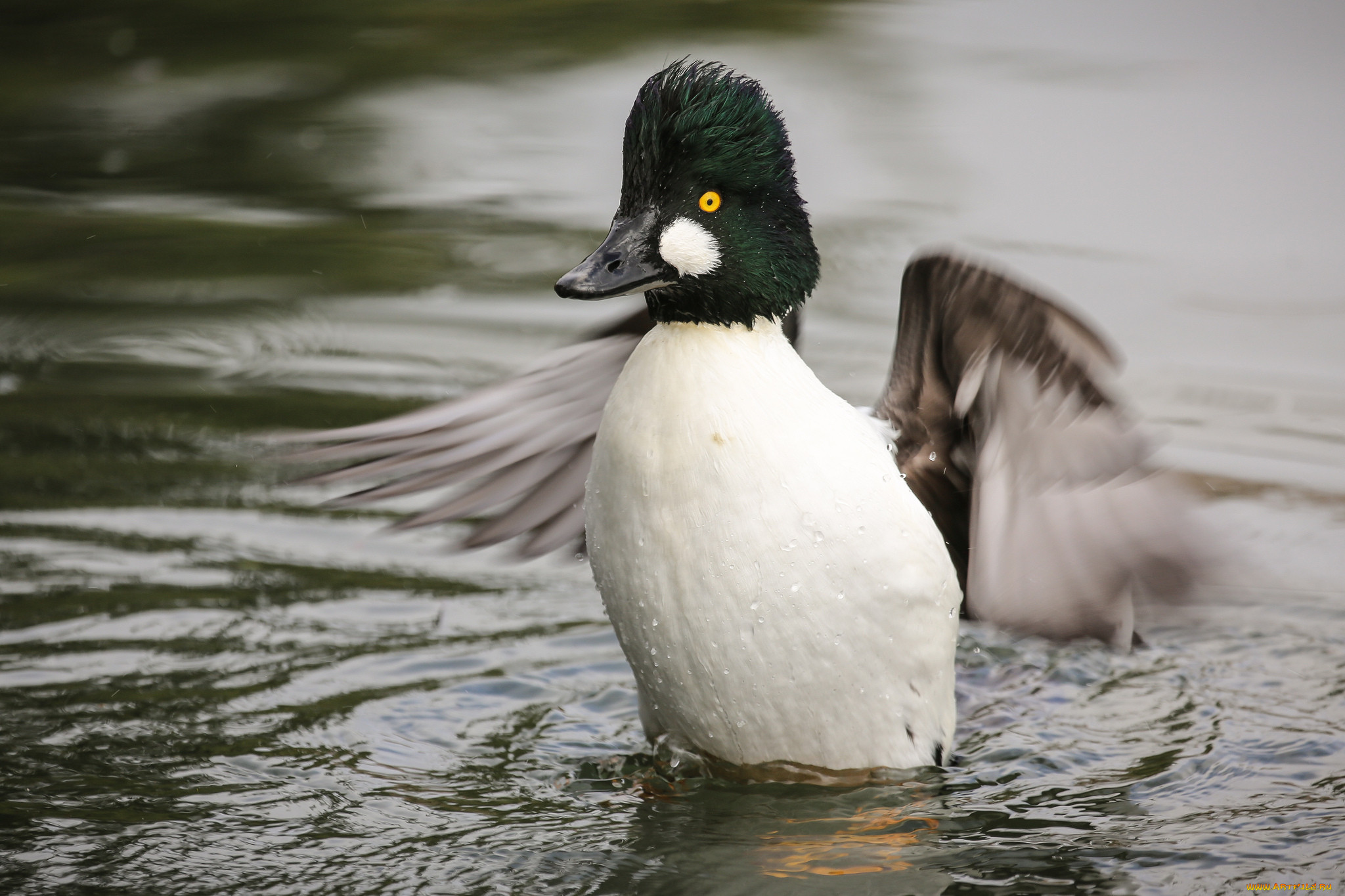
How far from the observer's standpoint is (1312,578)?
5.77m

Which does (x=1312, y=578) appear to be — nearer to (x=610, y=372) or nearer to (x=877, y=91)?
(x=610, y=372)

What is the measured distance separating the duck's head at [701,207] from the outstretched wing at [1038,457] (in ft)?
1.42

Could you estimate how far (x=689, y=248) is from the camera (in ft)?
12.5

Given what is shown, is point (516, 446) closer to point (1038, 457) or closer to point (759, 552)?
point (759, 552)

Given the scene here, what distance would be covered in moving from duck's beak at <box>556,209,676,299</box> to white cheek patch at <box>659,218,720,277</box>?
0.02 metres

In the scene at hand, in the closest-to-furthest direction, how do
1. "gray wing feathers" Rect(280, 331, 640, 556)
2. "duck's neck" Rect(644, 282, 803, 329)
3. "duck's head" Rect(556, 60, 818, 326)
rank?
"duck's head" Rect(556, 60, 818, 326) → "duck's neck" Rect(644, 282, 803, 329) → "gray wing feathers" Rect(280, 331, 640, 556)

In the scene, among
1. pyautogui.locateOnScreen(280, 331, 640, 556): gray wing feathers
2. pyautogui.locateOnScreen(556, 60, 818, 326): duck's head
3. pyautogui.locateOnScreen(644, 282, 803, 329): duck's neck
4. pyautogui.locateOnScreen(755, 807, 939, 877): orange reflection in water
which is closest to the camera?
pyautogui.locateOnScreen(755, 807, 939, 877): orange reflection in water

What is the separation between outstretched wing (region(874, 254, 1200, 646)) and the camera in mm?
3816

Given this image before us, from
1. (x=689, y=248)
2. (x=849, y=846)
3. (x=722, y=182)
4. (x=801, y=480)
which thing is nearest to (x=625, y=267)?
(x=689, y=248)

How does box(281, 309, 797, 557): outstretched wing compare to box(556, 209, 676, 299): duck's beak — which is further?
box(281, 309, 797, 557): outstretched wing

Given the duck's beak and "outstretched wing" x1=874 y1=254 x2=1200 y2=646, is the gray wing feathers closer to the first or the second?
the duck's beak

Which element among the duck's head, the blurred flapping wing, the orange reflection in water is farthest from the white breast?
the blurred flapping wing

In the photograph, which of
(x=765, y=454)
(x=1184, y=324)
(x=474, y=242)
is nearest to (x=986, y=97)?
(x=1184, y=324)

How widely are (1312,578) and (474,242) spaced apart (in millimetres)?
4948
